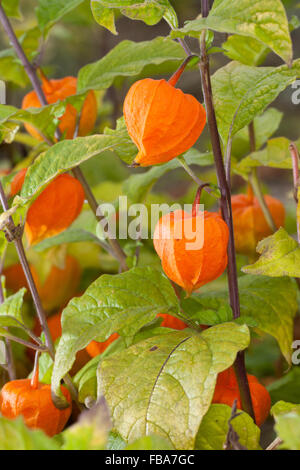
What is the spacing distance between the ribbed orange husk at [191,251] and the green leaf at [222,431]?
0.08 m

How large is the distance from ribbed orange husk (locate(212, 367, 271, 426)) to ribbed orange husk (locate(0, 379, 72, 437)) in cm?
12

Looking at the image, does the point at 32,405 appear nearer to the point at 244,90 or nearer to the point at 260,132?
the point at 244,90

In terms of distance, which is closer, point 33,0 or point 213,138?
Result: point 213,138

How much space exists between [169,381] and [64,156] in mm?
173

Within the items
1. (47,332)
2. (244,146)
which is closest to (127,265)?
(47,332)

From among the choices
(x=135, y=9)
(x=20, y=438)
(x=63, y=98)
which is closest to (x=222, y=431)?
(x=20, y=438)

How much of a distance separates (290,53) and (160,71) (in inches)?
13.3

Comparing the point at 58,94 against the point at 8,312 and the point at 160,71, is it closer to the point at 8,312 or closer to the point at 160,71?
the point at 160,71

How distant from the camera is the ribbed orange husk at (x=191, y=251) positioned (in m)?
0.36

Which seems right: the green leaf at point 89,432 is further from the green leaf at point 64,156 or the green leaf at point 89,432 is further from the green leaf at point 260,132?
the green leaf at point 260,132

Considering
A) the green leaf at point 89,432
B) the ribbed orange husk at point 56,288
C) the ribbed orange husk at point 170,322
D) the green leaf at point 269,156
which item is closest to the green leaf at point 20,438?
the green leaf at point 89,432

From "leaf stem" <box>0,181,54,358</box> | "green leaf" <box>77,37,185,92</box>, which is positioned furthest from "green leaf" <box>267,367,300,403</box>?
"green leaf" <box>77,37,185,92</box>

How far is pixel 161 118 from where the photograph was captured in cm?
35

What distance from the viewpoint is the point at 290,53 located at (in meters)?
0.31
